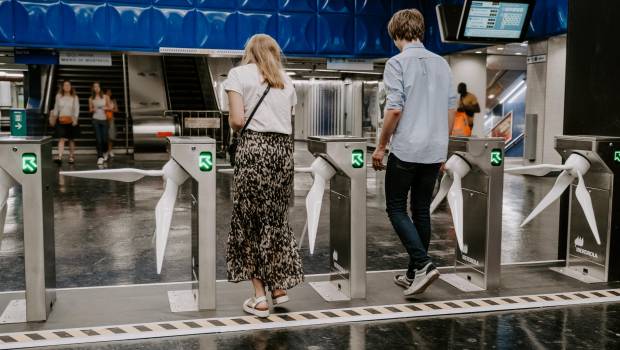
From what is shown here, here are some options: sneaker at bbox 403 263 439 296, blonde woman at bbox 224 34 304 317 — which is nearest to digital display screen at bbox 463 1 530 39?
sneaker at bbox 403 263 439 296

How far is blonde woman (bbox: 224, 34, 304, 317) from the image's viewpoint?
3.46m

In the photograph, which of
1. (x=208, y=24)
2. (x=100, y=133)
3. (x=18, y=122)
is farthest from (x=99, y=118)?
(x=208, y=24)

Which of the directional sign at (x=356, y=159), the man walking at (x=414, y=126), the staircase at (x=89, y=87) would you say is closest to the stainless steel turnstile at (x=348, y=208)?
the directional sign at (x=356, y=159)

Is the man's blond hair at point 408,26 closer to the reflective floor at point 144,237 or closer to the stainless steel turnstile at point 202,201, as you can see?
the stainless steel turnstile at point 202,201

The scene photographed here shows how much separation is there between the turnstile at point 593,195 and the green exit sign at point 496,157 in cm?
31

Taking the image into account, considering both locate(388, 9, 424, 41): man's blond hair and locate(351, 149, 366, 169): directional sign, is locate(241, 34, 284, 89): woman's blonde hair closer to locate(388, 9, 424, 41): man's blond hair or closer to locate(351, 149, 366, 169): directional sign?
locate(351, 149, 366, 169): directional sign

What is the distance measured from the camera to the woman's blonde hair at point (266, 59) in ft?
11.4

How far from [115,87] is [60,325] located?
1470 cm

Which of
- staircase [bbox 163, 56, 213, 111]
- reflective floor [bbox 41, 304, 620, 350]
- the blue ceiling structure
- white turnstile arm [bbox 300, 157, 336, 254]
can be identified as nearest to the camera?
reflective floor [bbox 41, 304, 620, 350]

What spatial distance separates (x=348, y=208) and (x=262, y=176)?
2.15 ft

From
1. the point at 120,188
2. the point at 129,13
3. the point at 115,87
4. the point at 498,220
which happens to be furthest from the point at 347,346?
the point at 115,87

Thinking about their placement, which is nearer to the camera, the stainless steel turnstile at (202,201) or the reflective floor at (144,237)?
the stainless steel turnstile at (202,201)

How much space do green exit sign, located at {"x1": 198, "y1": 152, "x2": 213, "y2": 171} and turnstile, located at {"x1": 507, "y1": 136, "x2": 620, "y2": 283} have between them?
78.9 inches

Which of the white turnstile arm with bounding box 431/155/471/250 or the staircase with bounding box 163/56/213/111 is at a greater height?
the staircase with bounding box 163/56/213/111
